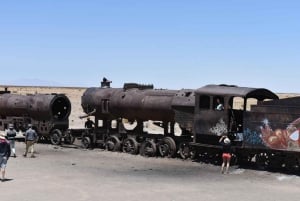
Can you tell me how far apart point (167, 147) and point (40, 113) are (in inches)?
406

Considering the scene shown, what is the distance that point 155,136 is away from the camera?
86.2 ft

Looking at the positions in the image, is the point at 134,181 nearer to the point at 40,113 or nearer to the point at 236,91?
the point at 236,91

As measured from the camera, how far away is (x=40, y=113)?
32281mm

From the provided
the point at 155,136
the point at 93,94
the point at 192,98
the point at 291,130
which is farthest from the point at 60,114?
the point at 291,130

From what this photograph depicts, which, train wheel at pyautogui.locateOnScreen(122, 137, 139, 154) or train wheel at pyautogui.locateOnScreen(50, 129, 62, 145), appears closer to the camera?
train wheel at pyautogui.locateOnScreen(122, 137, 139, 154)

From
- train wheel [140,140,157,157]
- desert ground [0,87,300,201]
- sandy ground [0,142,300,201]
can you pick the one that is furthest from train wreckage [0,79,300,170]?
sandy ground [0,142,300,201]

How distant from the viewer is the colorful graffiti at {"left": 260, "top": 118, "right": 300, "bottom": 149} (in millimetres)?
20391

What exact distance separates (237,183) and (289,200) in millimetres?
3118

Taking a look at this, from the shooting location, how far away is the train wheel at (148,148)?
25.8m

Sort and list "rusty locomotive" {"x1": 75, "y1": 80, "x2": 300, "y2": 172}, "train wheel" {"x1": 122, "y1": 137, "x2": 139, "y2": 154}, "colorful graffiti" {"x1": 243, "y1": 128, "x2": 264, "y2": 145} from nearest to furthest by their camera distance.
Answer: "rusty locomotive" {"x1": 75, "y1": 80, "x2": 300, "y2": 172} < "colorful graffiti" {"x1": 243, "y1": 128, "x2": 264, "y2": 145} < "train wheel" {"x1": 122, "y1": 137, "x2": 139, "y2": 154}

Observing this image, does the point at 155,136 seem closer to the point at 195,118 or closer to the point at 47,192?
the point at 195,118

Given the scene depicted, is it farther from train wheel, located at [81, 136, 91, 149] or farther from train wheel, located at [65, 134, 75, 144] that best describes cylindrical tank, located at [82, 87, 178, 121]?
train wheel, located at [65, 134, 75, 144]

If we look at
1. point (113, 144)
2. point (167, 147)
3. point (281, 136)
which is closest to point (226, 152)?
point (281, 136)

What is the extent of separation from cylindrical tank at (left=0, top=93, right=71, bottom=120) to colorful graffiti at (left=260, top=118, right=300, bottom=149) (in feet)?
48.7
